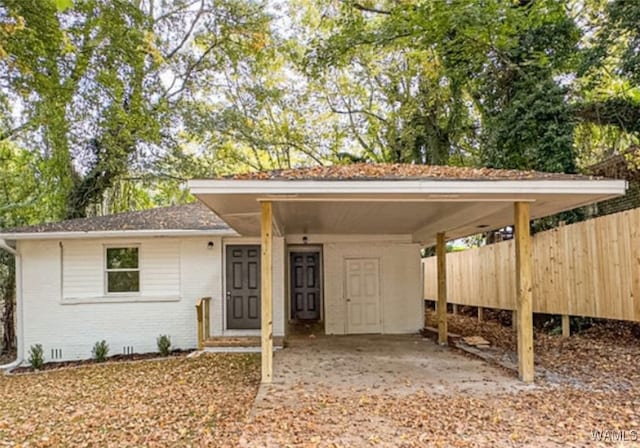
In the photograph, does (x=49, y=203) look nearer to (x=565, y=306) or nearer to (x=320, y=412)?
(x=320, y=412)

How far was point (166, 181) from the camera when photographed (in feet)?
53.4

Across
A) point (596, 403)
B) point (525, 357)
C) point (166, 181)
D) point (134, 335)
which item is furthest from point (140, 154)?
point (596, 403)

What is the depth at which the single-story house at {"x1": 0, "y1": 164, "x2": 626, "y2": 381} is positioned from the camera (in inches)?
326

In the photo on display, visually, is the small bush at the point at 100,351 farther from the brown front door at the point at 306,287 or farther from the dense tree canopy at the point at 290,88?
the brown front door at the point at 306,287

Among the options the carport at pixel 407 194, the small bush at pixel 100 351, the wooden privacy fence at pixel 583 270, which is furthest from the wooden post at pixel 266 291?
the wooden privacy fence at pixel 583 270

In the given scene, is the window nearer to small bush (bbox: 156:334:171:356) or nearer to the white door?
small bush (bbox: 156:334:171:356)

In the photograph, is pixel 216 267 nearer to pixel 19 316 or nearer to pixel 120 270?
pixel 120 270

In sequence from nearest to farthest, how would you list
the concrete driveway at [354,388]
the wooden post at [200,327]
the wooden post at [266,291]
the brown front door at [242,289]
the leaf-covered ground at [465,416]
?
1. the leaf-covered ground at [465,416]
2. the concrete driveway at [354,388]
3. the wooden post at [266,291]
4. the wooden post at [200,327]
5. the brown front door at [242,289]

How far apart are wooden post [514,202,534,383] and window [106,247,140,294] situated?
7.69 m

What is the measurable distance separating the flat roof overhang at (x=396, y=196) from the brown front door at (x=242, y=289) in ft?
8.26

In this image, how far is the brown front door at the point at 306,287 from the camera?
48.0ft

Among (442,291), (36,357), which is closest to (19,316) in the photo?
(36,357)

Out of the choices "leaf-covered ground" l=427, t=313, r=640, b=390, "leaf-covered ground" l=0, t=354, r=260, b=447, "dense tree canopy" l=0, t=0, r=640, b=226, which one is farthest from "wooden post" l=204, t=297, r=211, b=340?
"leaf-covered ground" l=427, t=313, r=640, b=390

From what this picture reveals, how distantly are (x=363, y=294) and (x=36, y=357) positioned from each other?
7043 mm
